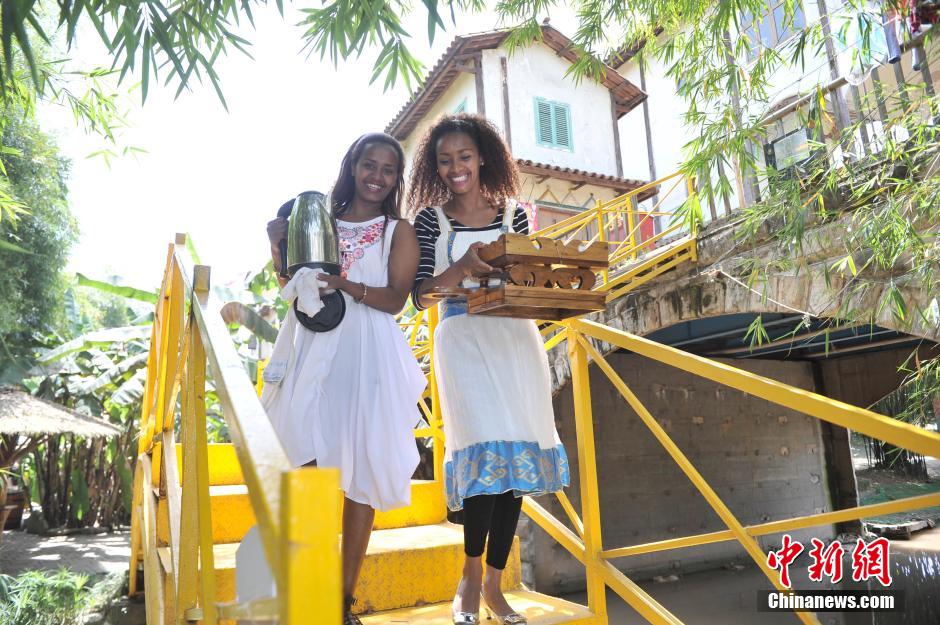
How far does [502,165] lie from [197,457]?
1.52 meters

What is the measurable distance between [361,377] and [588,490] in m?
0.95

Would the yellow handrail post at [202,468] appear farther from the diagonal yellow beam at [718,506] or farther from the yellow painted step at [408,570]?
the diagonal yellow beam at [718,506]

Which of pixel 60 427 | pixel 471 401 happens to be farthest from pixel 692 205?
pixel 60 427

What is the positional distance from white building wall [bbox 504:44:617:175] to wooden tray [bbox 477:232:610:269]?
32.4 feet

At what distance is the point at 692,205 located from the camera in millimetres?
3221

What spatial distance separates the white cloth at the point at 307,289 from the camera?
6.12ft

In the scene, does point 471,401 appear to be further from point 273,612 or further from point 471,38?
point 471,38

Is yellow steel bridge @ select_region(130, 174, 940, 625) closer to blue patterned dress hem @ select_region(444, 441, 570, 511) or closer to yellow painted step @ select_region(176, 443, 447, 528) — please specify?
yellow painted step @ select_region(176, 443, 447, 528)

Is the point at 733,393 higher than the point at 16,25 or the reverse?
the reverse

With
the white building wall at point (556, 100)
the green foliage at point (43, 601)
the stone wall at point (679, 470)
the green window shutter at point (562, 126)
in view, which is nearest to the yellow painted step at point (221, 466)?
the green foliage at point (43, 601)

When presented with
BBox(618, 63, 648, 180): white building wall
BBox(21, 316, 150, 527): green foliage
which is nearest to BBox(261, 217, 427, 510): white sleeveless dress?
BBox(21, 316, 150, 527): green foliage

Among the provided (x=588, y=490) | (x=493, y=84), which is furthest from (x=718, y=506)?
(x=493, y=84)

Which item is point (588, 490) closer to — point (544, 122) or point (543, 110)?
point (544, 122)

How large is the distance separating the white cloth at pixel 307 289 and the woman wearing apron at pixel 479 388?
0.36 metres
